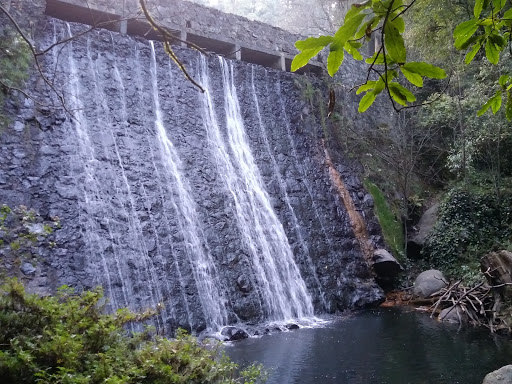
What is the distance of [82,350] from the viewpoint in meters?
2.92

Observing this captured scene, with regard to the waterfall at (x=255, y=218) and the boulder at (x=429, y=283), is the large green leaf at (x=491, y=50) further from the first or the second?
the boulder at (x=429, y=283)

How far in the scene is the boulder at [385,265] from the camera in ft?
36.8

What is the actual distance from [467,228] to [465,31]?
37.3ft

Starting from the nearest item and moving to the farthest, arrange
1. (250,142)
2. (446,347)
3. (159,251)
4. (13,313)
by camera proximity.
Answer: (13,313)
(446,347)
(159,251)
(250,142)

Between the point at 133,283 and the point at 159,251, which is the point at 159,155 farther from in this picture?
the point at 133,283

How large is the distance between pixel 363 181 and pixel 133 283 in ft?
24.8

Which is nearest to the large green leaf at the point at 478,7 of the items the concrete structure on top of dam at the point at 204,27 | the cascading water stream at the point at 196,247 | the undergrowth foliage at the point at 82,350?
the undergrowth foliage at the point at 82,350

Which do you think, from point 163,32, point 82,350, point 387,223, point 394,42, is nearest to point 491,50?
point 394,42

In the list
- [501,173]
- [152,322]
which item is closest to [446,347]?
[152,322]

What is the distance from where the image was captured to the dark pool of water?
5.70 m

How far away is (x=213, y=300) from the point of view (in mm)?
8438

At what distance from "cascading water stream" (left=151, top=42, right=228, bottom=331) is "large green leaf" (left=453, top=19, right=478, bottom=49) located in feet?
24.3

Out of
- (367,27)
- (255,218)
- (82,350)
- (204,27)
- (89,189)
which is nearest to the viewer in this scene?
(367,27)

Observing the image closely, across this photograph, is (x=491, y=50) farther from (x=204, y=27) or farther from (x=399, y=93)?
(x=204, y=27)
